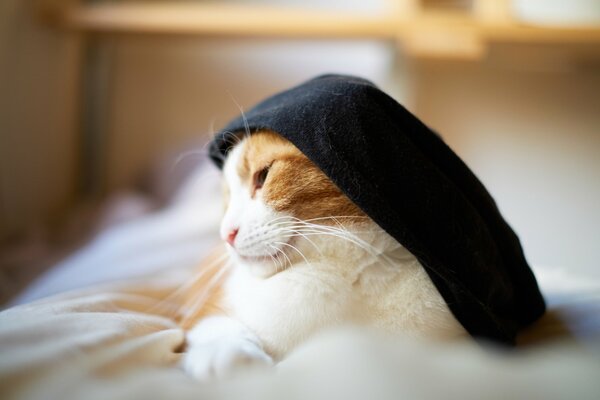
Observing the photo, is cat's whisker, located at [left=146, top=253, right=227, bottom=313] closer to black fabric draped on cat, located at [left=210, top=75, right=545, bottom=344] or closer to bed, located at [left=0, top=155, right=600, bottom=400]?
bed, located at [left=0, top=155, right=600, bottom=400]

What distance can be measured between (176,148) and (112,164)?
458mm

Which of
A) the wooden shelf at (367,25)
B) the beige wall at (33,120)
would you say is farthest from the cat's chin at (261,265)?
the beige wall at (33,120)

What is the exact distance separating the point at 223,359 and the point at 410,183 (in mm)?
336

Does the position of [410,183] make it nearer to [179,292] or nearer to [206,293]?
[206,293]

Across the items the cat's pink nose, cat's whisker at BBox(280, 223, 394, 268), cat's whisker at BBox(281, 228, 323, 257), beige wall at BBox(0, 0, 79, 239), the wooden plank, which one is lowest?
beige wall at BBox(0, 0, 79, 239)

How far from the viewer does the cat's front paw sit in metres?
0.54

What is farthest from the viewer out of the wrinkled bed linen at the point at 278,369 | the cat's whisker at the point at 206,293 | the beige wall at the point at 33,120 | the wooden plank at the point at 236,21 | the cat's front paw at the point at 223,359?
the beige wall at the point at 33,120

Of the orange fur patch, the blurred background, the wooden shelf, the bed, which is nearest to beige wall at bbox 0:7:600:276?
the blurred background

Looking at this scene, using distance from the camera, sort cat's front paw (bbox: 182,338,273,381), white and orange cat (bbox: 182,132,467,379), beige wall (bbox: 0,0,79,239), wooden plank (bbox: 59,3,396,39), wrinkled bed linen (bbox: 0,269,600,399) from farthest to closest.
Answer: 1. beige wall (bbox: 0,0,79,239)
2. wooden plank (bbox: 59,3,396,39)
3. white and orange cat (bbox: 182,132,467,379)
4. cat's front paw (bbox: 182,338,273,381)
5. wrinkled bed linen (bbox: 0,269,600,399)

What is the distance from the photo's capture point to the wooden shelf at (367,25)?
4.44ft

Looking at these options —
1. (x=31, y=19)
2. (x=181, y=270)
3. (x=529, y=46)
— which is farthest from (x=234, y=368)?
(x=31, y=19)

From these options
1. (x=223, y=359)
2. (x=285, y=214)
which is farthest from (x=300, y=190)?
(x=223, y=359)

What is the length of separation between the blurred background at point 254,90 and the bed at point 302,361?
0.48 metres

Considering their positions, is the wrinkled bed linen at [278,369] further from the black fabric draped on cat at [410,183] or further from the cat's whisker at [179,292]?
the cat's whisker at [179,292]
